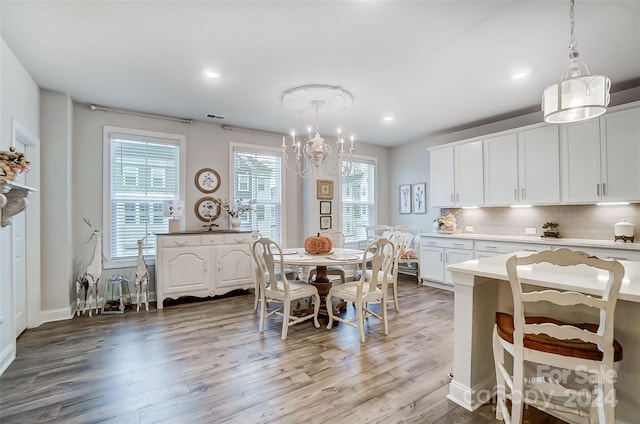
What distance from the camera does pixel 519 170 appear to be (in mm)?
4254

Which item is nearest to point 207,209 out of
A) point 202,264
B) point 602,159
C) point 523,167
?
point 202,264

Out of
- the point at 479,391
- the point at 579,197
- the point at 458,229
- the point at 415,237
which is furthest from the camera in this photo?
the point at 415,237

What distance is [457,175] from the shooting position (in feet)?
16.4

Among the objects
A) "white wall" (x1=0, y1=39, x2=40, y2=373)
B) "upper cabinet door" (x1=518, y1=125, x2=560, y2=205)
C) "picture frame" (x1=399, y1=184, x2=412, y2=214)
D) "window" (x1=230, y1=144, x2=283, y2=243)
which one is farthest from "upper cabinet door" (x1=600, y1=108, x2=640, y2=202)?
"white wall" (x1=0, y1=39, x2=40, y2=373)

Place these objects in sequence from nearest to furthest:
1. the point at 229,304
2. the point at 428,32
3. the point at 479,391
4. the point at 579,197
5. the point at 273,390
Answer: the point at 479,391
the point at 273,390
the point at 428,32
the point at 579,197
the point at 229,304

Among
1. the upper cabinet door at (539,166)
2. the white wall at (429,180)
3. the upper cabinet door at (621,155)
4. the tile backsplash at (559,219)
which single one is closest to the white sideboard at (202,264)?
the white wall at (429,180)

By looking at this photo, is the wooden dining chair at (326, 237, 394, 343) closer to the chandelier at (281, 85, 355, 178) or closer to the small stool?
the chandelier at (281, 85, 355, 178)

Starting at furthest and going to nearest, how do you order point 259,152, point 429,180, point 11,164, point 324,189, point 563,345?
point 429,180 → point 324,189 → point 259,152 → point 11,164 → point 563,345

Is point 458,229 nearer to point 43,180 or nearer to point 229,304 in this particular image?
point 229,304

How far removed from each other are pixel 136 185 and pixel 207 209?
3.38 ft

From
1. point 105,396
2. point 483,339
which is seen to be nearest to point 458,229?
point 483,339

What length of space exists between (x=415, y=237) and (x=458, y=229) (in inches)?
32.4

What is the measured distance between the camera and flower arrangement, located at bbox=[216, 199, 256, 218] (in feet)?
15.8

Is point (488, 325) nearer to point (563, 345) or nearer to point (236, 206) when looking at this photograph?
point (563, 345)
